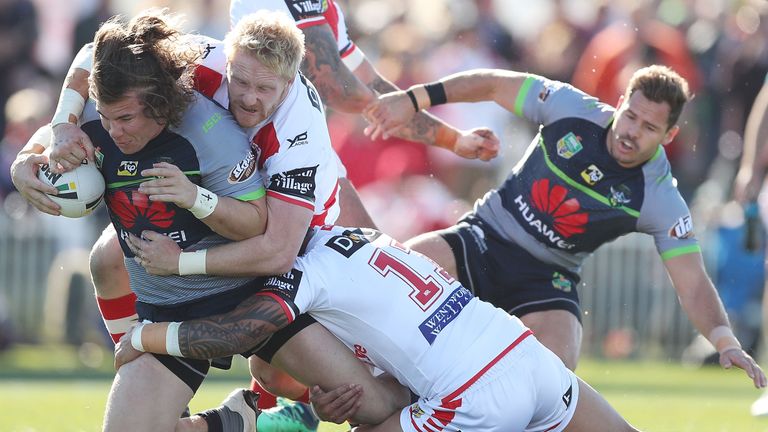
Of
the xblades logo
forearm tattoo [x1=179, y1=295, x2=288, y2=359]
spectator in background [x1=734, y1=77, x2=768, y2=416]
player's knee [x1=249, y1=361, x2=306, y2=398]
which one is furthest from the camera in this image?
spectator in background [x1=734, y1=77, x2=768, y2=416]

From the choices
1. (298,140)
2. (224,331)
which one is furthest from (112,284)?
(298,140)

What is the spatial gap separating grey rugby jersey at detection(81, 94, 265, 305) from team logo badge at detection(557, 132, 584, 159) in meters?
2.18

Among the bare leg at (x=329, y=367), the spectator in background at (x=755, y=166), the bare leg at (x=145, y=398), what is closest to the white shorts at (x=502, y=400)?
the bare leg at (x=329, y=367)

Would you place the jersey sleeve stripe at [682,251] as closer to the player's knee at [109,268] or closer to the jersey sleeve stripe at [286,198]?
the jersey sleeve stripe at [286,198]

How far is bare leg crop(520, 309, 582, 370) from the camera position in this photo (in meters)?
7.33

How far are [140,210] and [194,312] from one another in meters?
0.53

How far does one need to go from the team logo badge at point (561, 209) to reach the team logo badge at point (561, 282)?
27 centimetres

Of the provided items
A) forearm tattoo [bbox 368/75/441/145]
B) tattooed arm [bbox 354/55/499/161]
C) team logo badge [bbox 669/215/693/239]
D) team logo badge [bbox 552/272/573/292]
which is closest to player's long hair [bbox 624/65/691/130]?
team logo badge [bbox 669/215/693/239]

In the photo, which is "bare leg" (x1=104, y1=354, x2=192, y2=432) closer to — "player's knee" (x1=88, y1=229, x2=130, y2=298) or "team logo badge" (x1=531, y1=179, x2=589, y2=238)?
"player's knee" (x1=88, y1=229, x2=130, y2=298)

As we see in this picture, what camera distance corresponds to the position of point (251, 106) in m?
5.95

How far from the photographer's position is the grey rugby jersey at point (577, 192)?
736cm

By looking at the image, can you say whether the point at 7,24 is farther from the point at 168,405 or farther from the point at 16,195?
the point at 168,405

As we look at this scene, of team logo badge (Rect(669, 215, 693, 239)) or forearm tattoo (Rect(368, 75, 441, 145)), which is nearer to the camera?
team logo badge (Rect(669, 215, 693, 239))

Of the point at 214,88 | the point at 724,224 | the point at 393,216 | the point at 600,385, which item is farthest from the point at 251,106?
the point at 724,224
